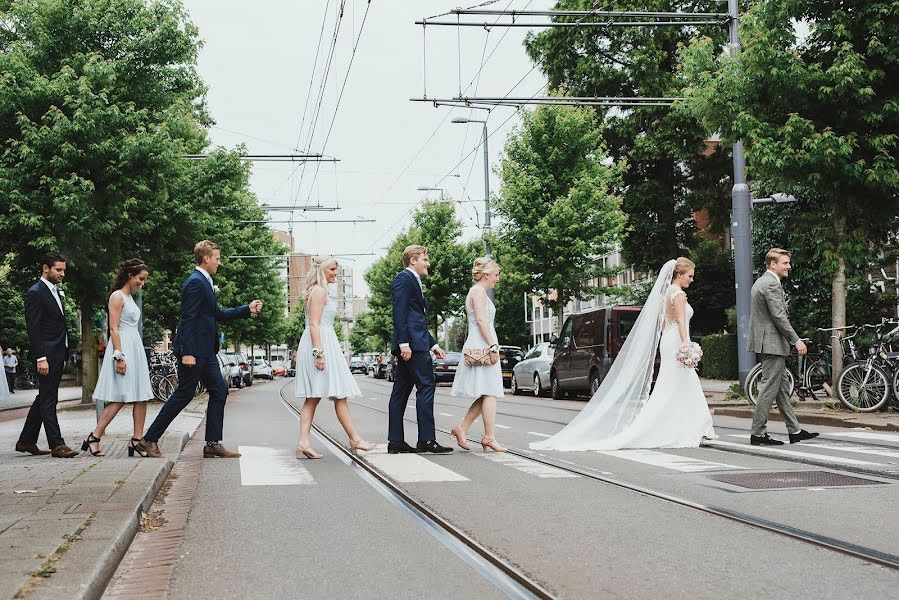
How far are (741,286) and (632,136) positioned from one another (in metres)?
16.5

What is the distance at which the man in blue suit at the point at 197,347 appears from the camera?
9.26 m

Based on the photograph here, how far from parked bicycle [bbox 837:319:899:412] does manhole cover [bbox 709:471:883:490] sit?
20.1 ft

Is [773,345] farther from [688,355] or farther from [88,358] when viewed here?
[88,358]

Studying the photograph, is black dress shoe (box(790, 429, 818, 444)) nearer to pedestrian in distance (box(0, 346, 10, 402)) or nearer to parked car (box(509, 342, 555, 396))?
pedestrian in distance (box(0, 346, 10, 402))

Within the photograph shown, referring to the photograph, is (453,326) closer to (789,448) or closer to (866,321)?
(866,321)

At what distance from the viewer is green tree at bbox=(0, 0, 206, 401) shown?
65.6ft

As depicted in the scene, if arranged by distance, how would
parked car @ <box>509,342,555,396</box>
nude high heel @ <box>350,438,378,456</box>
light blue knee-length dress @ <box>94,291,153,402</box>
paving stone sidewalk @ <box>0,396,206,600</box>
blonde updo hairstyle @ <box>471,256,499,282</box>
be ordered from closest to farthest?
paving stone sidewalk @ <box>0,396,206,600</box> → light blue knee-length dress @ <box>94,291,153,402</box> → nude high heel @ <box>350,438,378,456</box> → blonde updo hairstyle @ <box>471,256,499,282</box> → parked car @ <box>509,342,555,396</box>

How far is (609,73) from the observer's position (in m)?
32.4

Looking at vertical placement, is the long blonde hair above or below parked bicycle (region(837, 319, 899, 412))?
above

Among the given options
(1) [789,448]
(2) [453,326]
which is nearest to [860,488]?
(1) [789,448]

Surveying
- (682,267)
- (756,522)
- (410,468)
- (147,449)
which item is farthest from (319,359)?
(756,522)

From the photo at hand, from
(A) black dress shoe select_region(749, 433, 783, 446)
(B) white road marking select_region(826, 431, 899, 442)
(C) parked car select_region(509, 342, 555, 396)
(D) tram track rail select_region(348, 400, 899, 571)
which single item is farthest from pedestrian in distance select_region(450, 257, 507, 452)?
(C) parked car select_region(509, 342, 555, 396)

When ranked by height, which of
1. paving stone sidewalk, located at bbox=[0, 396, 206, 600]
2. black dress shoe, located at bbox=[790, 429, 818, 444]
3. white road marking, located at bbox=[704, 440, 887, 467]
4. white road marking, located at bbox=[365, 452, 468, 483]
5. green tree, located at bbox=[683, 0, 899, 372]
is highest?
green tree, located at bbox=[683, 0, 899, 372]

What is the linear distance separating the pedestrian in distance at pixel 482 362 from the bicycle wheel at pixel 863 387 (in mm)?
6104
